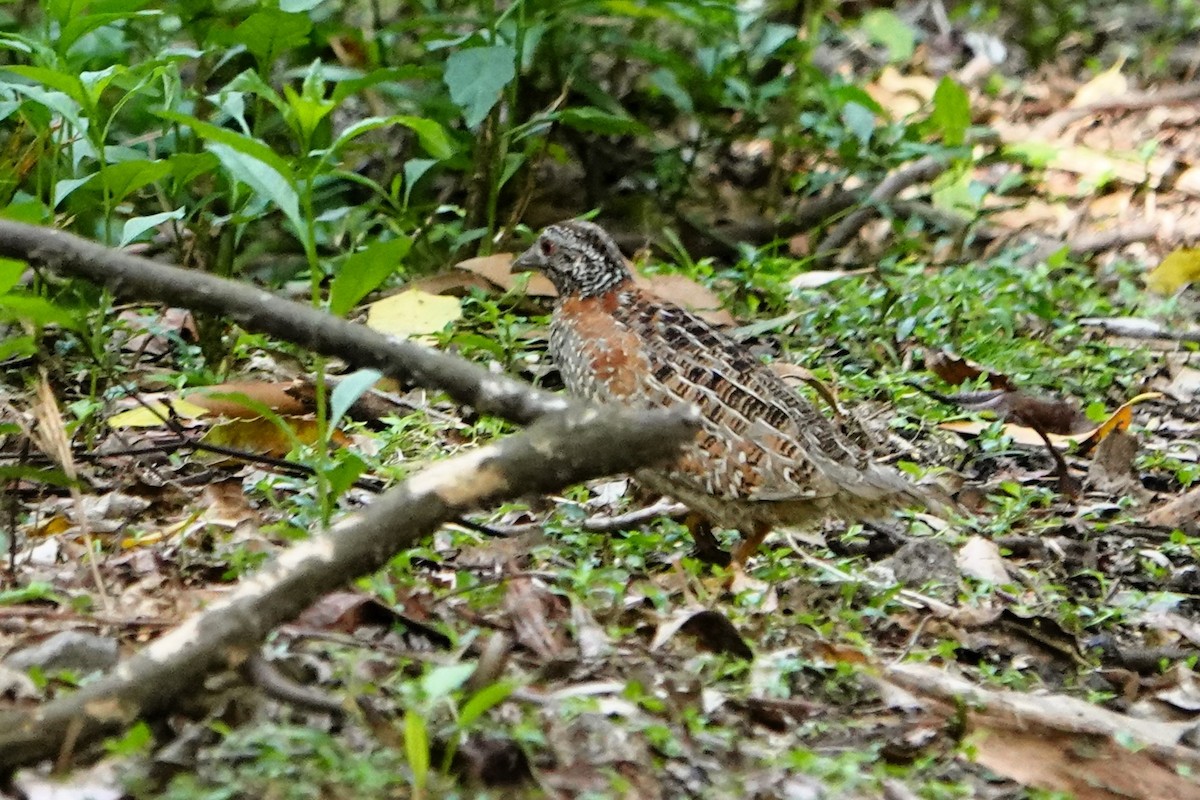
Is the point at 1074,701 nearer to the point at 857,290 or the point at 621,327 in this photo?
the point at 621,327

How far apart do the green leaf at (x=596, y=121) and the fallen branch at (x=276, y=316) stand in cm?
298

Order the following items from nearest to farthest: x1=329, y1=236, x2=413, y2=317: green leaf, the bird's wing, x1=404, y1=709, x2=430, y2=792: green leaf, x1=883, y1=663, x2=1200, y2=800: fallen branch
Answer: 1. x1=404, y1=709, x2=430, y2=792: green leaf
2. x1=883, y1=663, x2=1200, y2=800: fallen branch
3. x1=329, y1=236, x2=413, y2=317: green leaf
4. the bird's wing

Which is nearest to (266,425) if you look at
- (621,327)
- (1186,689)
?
(621,327)

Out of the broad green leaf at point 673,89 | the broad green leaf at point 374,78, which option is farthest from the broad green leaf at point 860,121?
the broad green leaf at point 374,78

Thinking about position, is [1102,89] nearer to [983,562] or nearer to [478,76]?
[478,76]

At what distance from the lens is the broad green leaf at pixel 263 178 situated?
3539 mm

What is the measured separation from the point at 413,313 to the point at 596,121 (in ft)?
3.88

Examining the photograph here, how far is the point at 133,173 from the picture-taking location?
4508 mm

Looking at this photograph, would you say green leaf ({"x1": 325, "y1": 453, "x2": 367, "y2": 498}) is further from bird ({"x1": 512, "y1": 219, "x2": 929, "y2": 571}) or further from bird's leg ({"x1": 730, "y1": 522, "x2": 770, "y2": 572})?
bird's leg ({"x1": 730, "y1": 522, "x2": 770, "y2": 572})

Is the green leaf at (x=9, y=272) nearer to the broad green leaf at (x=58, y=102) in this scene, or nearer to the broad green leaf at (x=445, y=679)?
the broad green leaf at (x=58, y=102)

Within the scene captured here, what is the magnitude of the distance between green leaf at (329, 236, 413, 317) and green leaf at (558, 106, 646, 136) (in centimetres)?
257

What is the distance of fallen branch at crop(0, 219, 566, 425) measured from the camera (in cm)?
311

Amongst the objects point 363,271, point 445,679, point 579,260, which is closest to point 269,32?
point 579,260

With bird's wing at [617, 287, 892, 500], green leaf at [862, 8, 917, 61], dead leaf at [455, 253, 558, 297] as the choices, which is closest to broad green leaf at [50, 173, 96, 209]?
bird's wing at [617, 287, 892, 500]
